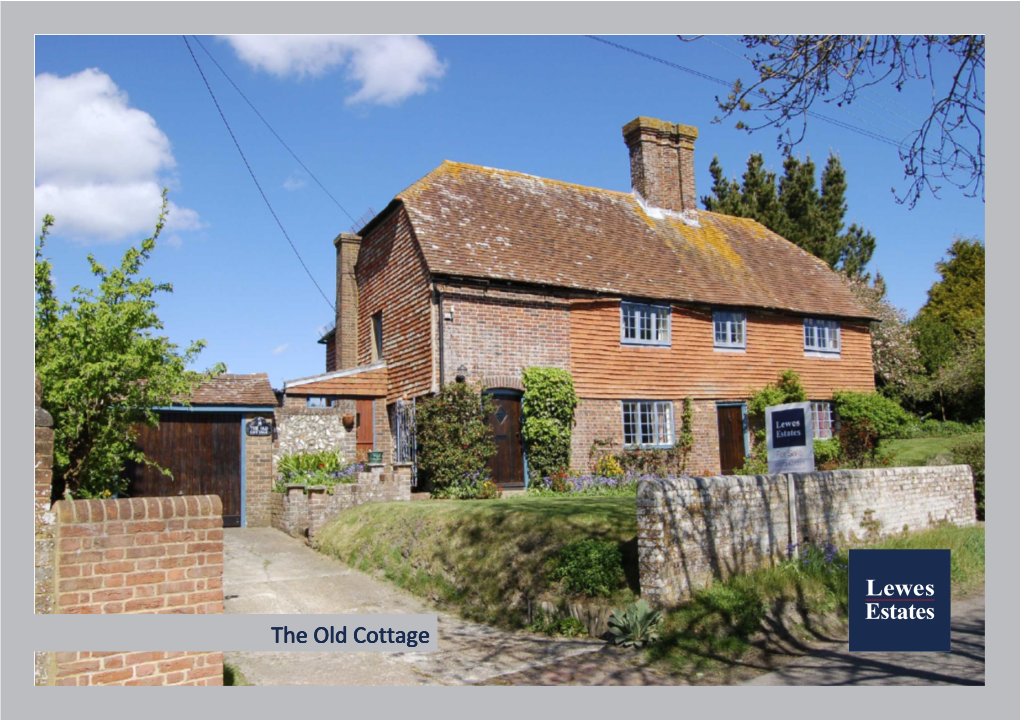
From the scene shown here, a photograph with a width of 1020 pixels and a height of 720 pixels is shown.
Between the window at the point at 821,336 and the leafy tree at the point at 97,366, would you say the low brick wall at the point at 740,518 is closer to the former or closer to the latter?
the leafy tree at the point at 97,366

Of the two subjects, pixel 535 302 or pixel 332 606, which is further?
pixel 535 302

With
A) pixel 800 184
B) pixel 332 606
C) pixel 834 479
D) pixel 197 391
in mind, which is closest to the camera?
pixel 332 606

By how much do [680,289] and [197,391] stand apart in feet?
37.8

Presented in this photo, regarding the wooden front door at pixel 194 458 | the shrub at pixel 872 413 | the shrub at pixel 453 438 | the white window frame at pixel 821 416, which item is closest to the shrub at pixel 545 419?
the shrub at pixel 453 438

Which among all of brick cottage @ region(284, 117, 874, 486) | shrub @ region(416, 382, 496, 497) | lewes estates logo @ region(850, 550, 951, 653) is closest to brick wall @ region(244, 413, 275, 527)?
brick cottage @ region(284, 117, 874, 486)

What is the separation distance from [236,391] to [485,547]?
772 centimetres

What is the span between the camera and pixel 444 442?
1567 centimetres

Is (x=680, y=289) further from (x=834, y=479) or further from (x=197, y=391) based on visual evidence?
(x=197, y=391)

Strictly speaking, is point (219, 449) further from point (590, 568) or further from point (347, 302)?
point (590, 568)

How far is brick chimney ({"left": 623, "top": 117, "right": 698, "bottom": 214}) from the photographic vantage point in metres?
22.6

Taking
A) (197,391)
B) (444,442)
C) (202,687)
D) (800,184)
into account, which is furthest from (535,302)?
(800,184)

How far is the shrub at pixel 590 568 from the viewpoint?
8759mm

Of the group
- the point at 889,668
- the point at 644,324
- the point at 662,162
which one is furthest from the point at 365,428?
the point at 889,668

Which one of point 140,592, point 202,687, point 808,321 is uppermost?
point 808,321
